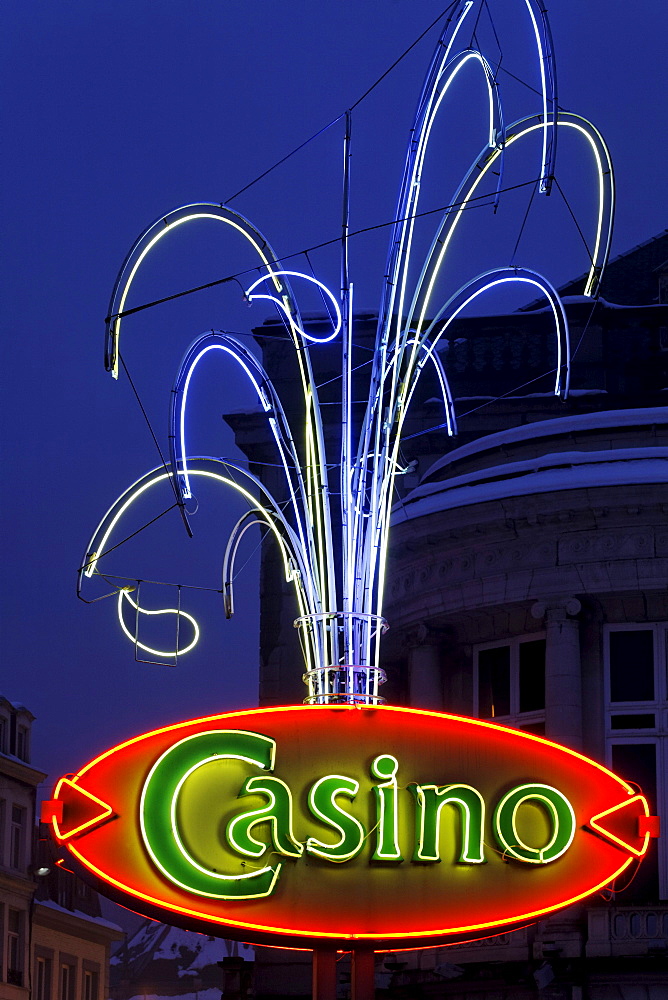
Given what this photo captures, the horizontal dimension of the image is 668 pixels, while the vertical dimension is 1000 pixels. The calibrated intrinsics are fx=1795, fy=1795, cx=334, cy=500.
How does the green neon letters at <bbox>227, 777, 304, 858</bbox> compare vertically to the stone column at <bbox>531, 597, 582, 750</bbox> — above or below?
below

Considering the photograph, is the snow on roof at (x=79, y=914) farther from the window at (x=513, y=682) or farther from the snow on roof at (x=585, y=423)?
the snow on roof at (x=585, y=423)

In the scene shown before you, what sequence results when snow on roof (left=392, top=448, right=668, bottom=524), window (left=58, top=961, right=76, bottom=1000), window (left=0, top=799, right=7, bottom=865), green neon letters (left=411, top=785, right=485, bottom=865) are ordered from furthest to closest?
window (left=58, top=961, right=76, bottom=1000) → window (left=0, top=799, right=7, bottom=865) → snow on roof (left=392, top=448, right=668, bottom=524) → green neon letters (left=411, top=785, right=485, bottom=865)

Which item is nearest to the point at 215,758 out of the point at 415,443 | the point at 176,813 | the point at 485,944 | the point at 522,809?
the point at 176,813

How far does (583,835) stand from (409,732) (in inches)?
73.7

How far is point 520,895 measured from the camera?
1600 centimetres

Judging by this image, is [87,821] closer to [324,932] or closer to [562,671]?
[324,932]

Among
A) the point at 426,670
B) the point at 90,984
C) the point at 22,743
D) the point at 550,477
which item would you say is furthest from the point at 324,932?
the point at 90,984

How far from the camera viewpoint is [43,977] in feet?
223

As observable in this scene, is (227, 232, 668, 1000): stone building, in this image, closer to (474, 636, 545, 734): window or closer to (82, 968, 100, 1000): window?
(474, 636, 545, 734): window

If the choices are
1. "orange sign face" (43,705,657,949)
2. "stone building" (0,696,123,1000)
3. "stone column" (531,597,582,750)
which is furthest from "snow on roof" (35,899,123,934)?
"orange sign face" (43,705,657,949)

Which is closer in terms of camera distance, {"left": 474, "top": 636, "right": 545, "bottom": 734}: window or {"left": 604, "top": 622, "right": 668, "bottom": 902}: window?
{"left": 604, "top": 622, "right": 668, "bottom": 902}: window

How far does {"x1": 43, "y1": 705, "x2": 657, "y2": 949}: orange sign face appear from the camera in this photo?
15.4 m

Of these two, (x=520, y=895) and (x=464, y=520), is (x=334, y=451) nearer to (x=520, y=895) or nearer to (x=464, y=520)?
(x=464, y=520)

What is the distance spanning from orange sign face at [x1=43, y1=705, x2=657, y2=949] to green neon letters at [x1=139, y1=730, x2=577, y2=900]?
0.04 ft
